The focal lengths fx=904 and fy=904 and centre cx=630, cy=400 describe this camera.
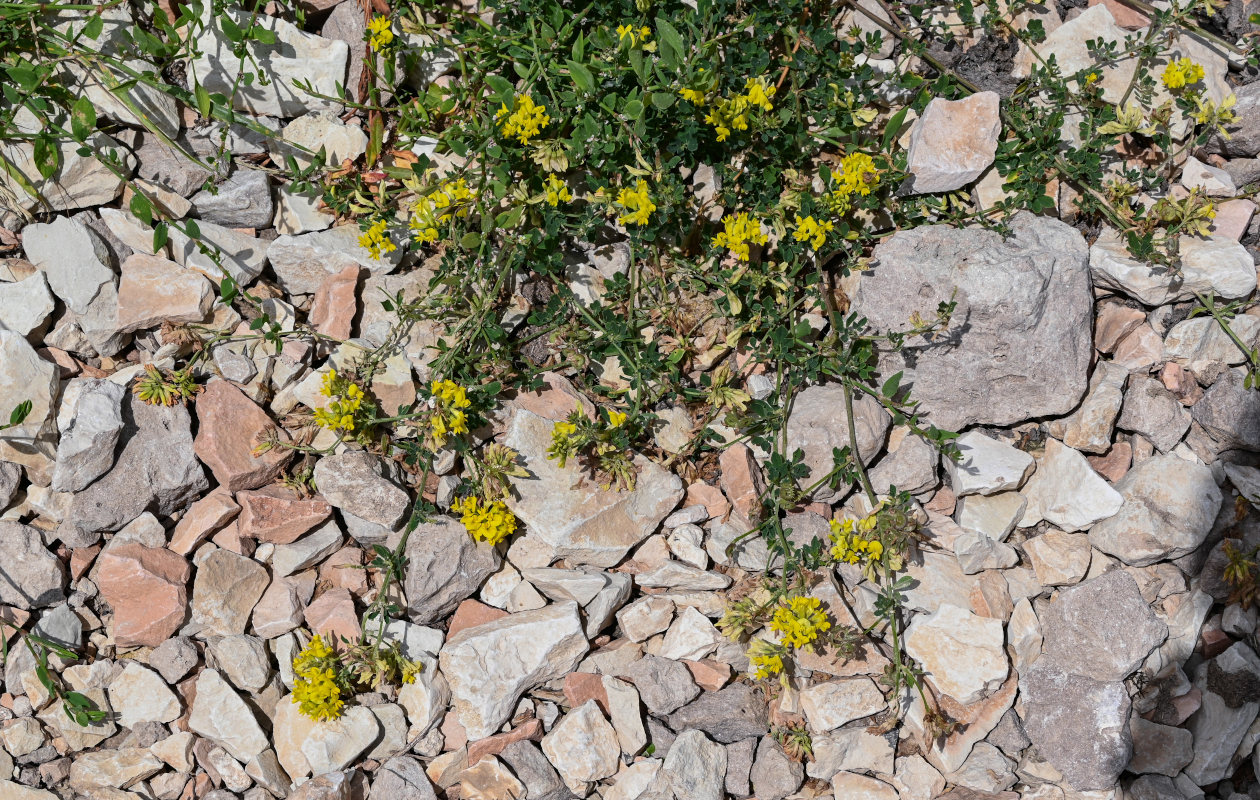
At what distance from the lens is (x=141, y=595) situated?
3.39 m

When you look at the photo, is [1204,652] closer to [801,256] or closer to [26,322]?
[801,256]

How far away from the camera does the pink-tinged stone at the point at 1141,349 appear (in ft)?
12.0

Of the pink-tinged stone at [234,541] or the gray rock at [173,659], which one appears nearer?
the gray rock at [173,659]

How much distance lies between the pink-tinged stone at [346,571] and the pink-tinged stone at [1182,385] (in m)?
3.28

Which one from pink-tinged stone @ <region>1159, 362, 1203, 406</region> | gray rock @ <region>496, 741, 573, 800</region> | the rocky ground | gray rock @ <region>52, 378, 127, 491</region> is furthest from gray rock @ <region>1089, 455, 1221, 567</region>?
gray rock @ <region>52, 378, 127, 491</region>

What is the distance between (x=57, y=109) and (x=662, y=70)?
8.15ft

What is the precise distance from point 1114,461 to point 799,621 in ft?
5.05

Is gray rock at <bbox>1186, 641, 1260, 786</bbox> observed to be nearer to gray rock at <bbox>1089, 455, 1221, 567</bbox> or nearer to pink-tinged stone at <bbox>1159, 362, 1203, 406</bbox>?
gray rock at <bbox>1089, 455, 1221, 567</bbox>

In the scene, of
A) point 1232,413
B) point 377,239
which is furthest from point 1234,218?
point 377,239

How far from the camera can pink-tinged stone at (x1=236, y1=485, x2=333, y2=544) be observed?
3.48 metres

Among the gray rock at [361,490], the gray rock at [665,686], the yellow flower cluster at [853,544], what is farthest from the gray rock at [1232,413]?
the gray rock at [361,490]

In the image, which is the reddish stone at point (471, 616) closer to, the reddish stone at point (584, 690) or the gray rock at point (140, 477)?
the reddish stone at point (584, 690)

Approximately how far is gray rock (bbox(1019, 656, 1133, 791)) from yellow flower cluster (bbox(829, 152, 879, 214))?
1.90 metres

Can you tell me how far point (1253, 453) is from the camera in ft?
11.4
